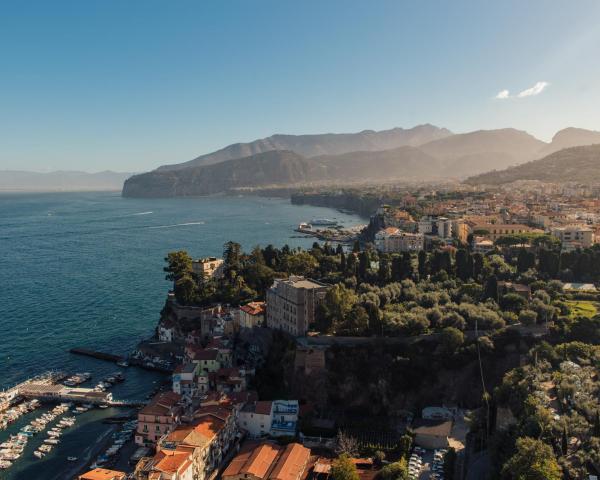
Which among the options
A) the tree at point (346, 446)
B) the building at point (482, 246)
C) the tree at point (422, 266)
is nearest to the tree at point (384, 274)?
the tree at point (422, 266)

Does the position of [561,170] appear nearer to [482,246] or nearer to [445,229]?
[445,229]

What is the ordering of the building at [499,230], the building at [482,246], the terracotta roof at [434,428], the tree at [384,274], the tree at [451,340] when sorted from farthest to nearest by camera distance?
the building at [499,230]
the building at [482,246]
the tree at [384,274]
the tree at [451,340]
the terracotta roof at [434,428]

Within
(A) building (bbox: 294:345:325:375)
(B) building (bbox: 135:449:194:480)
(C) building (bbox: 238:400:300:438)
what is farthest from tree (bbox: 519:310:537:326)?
(B) building (bbox: 135:449:194:480)

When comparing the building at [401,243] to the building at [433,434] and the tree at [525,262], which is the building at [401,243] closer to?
the tree at [525,262]

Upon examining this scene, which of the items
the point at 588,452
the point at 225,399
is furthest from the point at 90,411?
the point at 588,452

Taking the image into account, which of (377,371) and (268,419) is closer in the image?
(268,419)

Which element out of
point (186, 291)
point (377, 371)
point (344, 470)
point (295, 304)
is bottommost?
point (344, 470)

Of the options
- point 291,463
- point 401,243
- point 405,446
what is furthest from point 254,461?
point 401,243

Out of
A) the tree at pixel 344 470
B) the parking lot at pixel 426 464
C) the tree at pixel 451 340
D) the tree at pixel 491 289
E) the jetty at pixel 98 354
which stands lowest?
the parking lot at pixel 426 464
